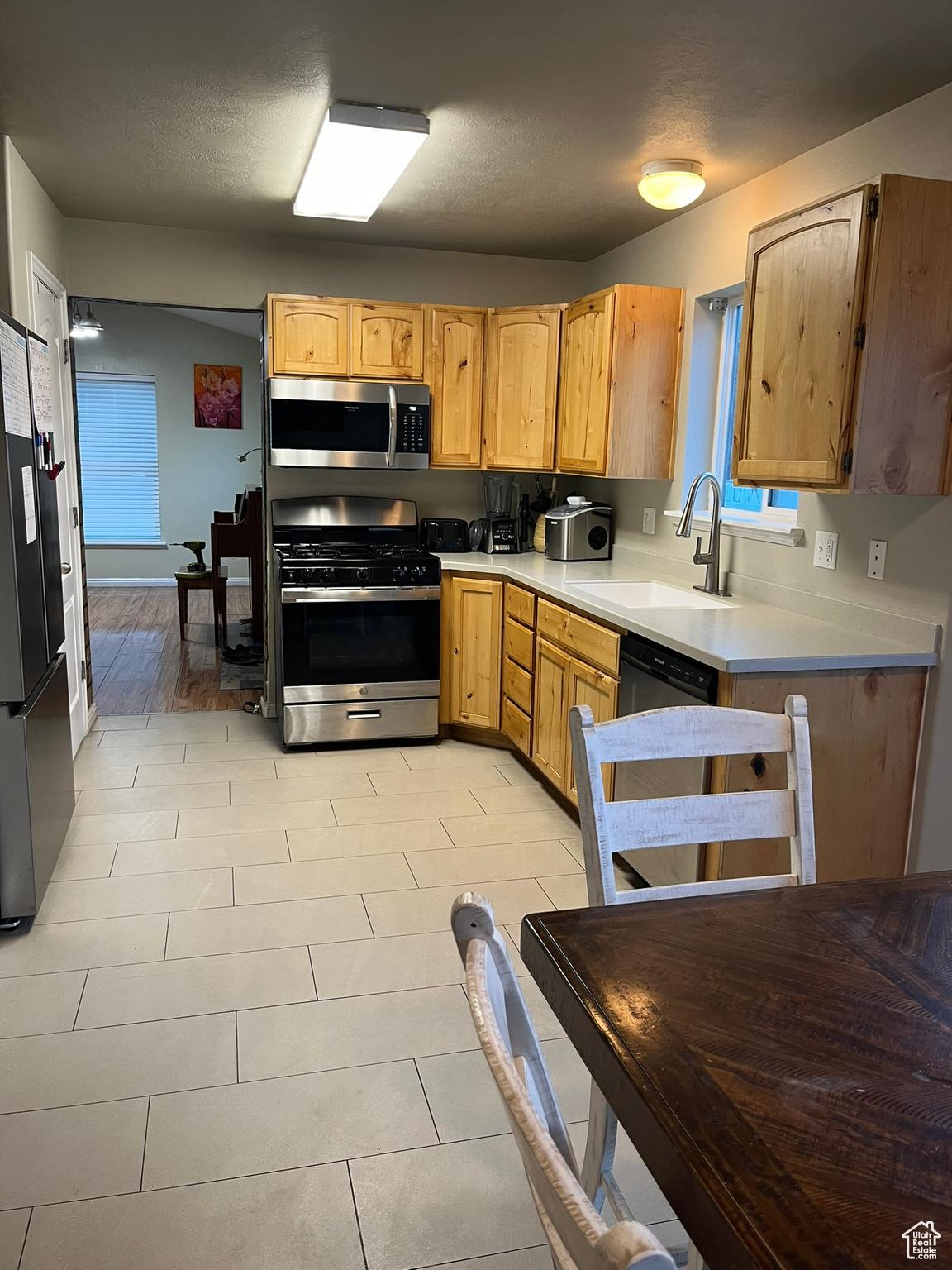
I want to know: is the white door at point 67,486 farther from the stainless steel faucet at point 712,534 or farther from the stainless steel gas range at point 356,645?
the stainless steel faucet at point 712,534

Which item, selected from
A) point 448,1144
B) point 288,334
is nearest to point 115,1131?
point 448,1144

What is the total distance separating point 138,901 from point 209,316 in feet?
21.6

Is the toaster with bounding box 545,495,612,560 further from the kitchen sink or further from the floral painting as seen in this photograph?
the floral painting

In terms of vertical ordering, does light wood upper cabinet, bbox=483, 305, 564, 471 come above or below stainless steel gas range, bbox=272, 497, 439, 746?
above

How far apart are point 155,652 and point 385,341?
3072mm

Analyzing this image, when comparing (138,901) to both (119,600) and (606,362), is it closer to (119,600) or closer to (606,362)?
(606,362)

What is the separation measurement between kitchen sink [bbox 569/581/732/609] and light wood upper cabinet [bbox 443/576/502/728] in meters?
0.68

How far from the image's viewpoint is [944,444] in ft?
7.93

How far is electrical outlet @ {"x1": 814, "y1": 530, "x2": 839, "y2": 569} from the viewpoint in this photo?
293 cm

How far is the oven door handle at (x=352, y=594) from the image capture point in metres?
4.23

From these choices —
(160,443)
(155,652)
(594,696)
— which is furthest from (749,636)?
(160,443)

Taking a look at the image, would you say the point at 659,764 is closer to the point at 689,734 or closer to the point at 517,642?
the point at 689,734

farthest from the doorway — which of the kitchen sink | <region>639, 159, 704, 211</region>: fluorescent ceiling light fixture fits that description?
<region>639, 159, 704, 211</region>: fluorescent ceiling light fixture

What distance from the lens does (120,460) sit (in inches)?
351
